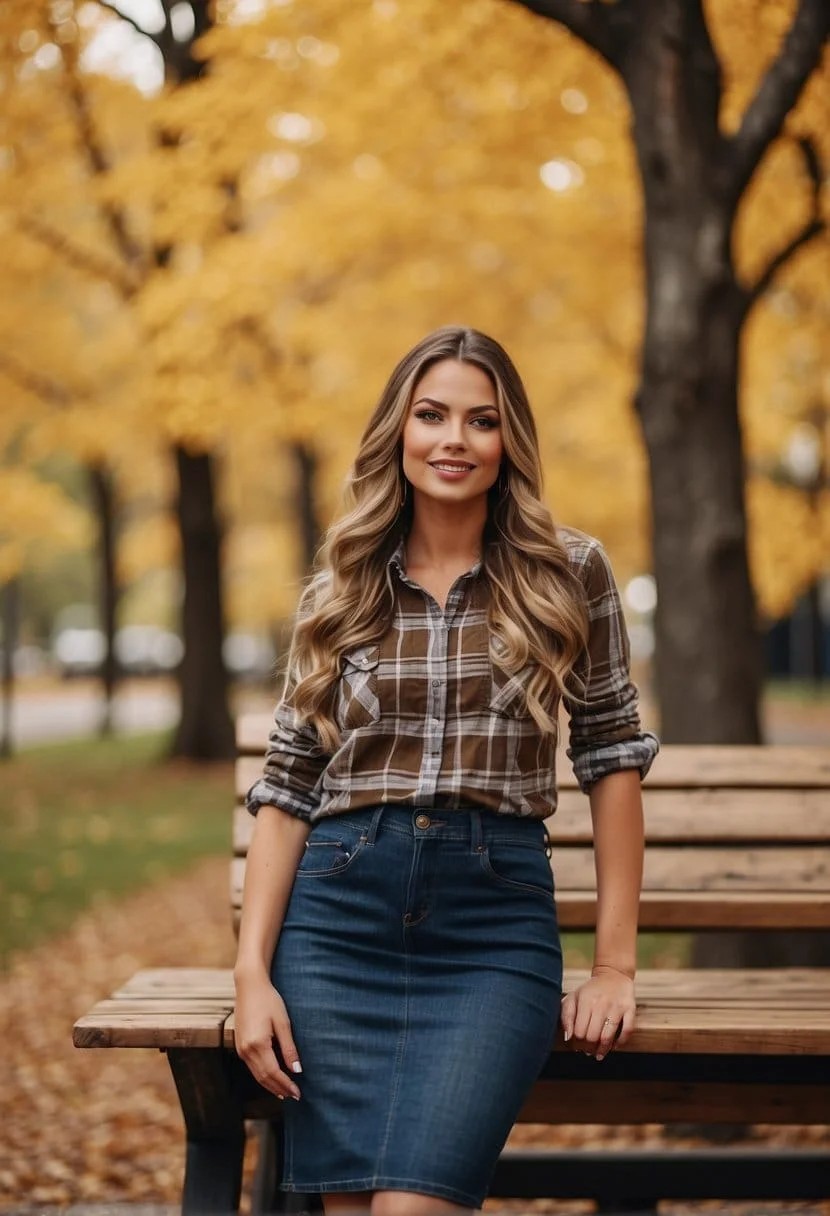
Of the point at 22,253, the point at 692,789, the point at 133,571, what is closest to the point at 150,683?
the point at 133,571

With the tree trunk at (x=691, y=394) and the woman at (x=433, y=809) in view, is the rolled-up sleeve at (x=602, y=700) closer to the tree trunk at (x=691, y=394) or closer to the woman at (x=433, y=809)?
the woman at (x=433, y=809)

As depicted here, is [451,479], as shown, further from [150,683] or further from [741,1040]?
[150,683]

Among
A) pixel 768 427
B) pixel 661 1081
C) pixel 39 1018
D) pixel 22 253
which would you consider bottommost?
pixel 39 1018

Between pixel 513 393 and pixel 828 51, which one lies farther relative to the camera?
pixel 828 51

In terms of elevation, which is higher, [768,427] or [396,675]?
[768,427]

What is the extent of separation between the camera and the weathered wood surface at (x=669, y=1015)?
2855mm

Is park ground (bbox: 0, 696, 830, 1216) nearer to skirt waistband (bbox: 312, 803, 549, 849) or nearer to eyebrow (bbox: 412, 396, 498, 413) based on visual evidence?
skirt waistband (bbox: 312, 803, 549, 849)

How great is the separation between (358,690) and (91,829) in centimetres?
935

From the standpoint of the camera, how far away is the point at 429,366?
3.00 m

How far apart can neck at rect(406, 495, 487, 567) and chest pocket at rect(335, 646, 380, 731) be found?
0.27 meters

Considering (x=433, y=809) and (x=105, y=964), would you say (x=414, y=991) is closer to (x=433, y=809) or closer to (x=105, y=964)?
(x=433, y=809)

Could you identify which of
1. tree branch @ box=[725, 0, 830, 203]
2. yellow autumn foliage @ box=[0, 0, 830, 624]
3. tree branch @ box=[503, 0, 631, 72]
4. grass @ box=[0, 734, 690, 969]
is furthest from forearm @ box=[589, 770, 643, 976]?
yellow autumn foliage @ box=[0, 0, 830, 624]

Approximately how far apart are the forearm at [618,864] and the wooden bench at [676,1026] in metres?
0.17

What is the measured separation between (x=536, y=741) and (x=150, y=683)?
52.3m
